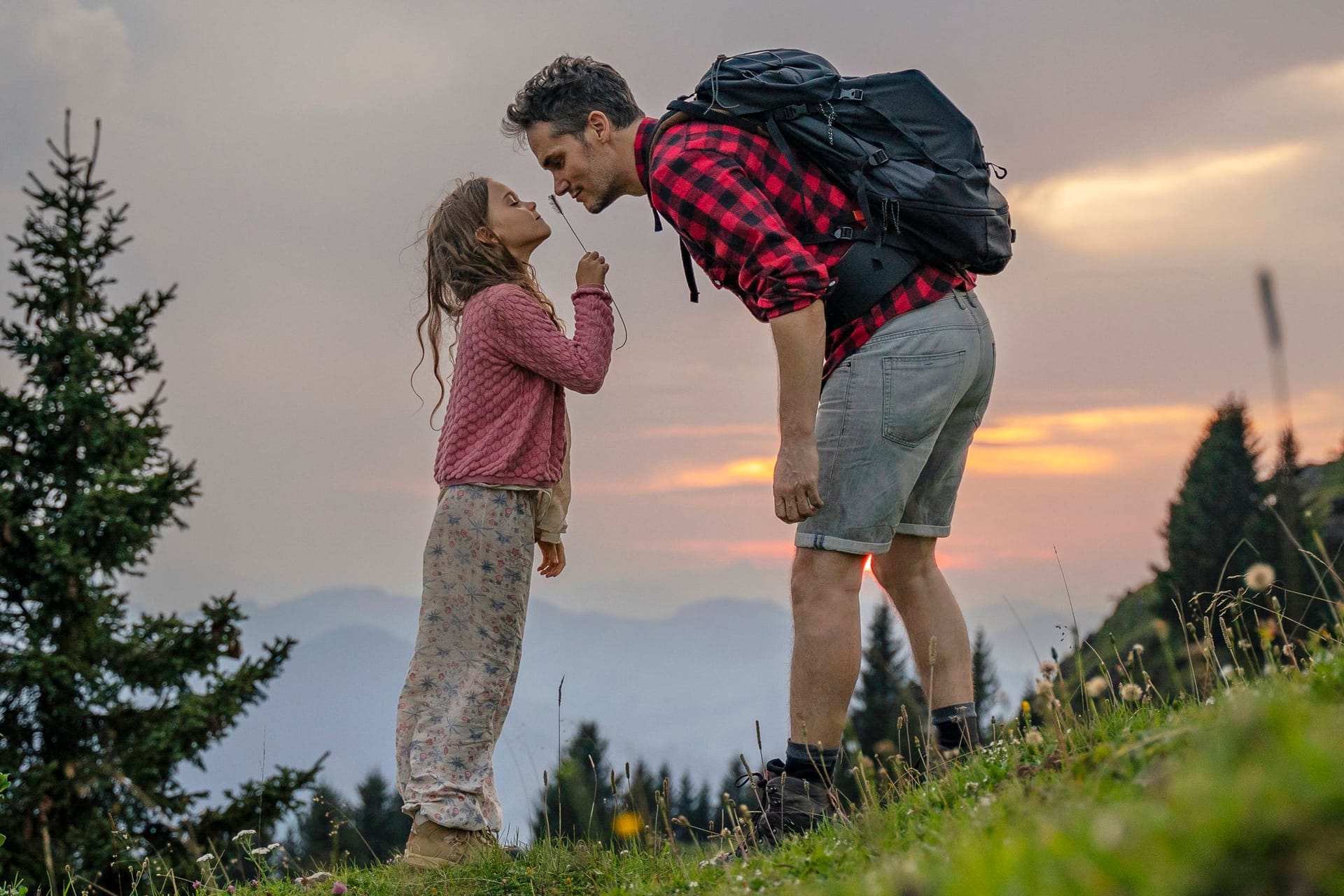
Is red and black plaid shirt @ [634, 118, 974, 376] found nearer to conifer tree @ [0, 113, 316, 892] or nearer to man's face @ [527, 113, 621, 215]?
man's face @ [527, 113, 621, 215]

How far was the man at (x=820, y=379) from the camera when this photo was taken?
3.78 m

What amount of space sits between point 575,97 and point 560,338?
96 cm

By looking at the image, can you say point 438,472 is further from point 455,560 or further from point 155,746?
point 155,746

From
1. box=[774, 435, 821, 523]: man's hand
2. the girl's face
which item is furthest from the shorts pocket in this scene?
the girl's face

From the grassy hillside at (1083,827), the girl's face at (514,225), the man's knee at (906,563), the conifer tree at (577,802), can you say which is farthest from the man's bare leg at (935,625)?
the girl's face at (514,225)

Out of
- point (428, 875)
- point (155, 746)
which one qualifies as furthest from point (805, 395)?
point (155, 746)

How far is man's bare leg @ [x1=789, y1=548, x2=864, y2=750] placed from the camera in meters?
3.88

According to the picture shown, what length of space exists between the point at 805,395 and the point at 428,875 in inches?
94.5

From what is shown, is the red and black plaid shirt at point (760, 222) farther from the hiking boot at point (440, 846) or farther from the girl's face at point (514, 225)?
the hiking boot at point (440, 846)

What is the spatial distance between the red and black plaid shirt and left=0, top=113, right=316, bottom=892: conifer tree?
480 inches

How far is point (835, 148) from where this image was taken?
156 inches

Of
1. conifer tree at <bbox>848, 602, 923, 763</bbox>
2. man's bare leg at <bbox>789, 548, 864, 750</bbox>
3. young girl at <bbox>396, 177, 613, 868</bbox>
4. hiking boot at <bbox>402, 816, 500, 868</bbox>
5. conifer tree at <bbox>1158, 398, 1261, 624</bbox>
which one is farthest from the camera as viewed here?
conifer tree at <bbox>848, 602, 923, 763</bbox>

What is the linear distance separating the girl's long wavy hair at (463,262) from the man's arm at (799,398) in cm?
153

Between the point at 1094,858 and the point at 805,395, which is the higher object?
the point at 805,395
